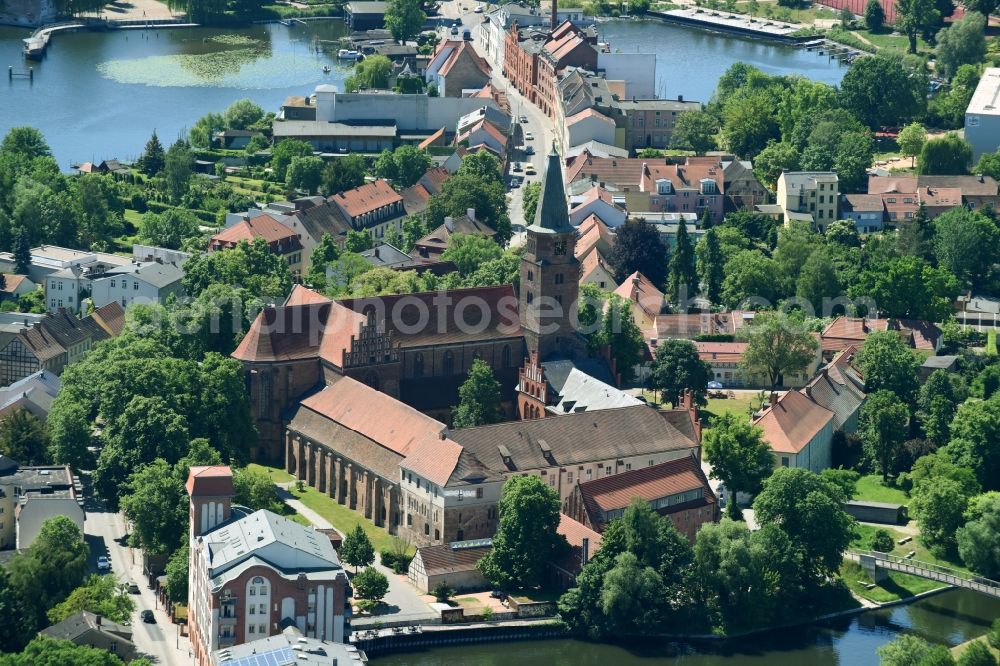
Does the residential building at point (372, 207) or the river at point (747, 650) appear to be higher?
the residential building at point (372, 207)

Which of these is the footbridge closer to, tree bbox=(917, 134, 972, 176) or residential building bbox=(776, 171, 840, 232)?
residential building bbox=(776, 171, 840, 232)

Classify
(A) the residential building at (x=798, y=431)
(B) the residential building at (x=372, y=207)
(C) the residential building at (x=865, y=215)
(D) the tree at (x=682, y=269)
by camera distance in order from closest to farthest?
(A) the residential building at (x=798, y=431)
(D) the tree at (x=682, y=269)
(B) the residential building at (x=372, y=207)
(C) the residential building at (x=865, y=215)

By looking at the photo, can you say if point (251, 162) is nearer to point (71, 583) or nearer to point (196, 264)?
point (196, 264)

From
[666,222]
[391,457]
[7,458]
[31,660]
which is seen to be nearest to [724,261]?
[666,222]

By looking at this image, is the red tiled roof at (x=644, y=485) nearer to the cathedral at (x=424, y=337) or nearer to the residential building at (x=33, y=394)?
the cathedral at (x=424, y=337)

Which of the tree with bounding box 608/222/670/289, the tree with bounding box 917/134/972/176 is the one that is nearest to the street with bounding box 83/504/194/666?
the tree with bounding box 608/222/670/289

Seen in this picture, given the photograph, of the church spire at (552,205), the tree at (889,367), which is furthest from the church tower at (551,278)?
the tree at (889,367)
